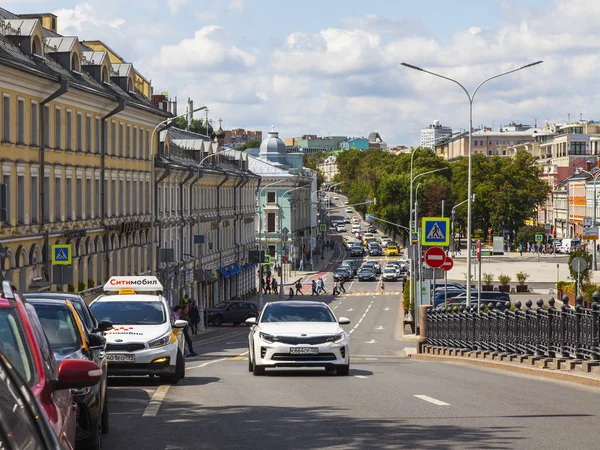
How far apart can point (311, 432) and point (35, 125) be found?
34.0 metres

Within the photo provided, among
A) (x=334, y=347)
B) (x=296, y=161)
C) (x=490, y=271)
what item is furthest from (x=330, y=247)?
(x=334, y=347)

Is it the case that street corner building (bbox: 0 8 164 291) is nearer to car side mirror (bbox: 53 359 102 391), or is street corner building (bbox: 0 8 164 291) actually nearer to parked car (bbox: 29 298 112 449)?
parked car (bbox: 29 298 112 449)

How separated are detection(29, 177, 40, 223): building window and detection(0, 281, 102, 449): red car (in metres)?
36.9

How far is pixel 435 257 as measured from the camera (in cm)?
3612

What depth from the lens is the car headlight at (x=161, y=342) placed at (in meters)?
18.3

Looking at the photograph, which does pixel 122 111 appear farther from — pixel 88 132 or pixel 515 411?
pixel 515 411

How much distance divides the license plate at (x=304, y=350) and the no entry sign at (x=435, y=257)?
1604 cm

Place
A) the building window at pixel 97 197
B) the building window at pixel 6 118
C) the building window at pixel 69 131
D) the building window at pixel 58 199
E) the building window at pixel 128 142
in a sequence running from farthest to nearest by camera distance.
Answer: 1. the building window at pixel 128 142
2. the building window at pixel 97 197
3. the building window at pixel 69 131
4. the building window at pixel 58 199
5. the building window at pixel 6 118

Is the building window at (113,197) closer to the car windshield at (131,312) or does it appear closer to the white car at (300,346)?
the white car at (300,346)

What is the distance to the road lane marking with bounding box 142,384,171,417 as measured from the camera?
13728mm

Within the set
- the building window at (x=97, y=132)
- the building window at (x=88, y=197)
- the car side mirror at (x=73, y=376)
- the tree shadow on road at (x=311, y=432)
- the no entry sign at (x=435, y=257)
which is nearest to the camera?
the car side mirror at (x=73, y=376)

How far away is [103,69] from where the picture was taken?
55.6 meters

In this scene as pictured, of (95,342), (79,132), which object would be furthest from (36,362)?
(79,132)

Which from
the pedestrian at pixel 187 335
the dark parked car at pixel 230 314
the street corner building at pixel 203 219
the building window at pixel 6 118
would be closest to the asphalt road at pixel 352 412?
the pedestrian at pixel 187 335
